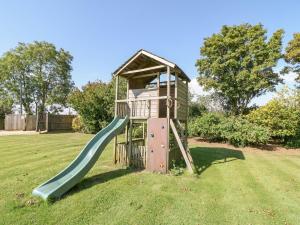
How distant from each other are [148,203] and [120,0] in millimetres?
10798

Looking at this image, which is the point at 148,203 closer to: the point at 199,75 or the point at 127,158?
the point at 127,158

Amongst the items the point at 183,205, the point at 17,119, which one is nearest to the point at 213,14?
the point at 183,205

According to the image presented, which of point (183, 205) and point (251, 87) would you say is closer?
point (183, 205)

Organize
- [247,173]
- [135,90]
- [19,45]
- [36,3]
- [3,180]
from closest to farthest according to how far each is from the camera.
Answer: [3,180] → [247,173] → [135,90] → [36,3] → [19,45]

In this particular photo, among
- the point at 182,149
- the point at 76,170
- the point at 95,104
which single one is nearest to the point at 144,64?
the point at 182,149

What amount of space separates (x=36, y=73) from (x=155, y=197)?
31.2 m

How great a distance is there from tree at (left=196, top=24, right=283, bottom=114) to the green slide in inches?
620

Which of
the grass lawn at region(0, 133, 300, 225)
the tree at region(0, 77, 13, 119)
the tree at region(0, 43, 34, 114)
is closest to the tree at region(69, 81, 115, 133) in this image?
the grass lawn at region(0, 133, 300, 225)

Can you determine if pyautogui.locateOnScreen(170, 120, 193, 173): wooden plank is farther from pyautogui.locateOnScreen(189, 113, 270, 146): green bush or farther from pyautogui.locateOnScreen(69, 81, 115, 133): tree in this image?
pyautogui.locateOnScreen(69, 81, 115, 133): tree

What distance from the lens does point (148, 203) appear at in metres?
4.99

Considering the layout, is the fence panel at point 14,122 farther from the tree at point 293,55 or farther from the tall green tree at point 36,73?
the tree at point 293,55

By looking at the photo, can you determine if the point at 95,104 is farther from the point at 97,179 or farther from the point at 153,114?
the point at 97,179

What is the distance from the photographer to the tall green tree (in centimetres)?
2902

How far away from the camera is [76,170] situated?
20.0 ft
